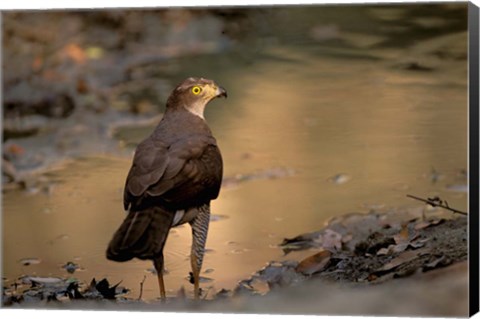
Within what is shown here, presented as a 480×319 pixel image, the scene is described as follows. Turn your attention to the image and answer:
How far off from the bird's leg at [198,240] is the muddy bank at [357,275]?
69 millimetres

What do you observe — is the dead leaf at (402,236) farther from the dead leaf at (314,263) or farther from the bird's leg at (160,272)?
the bird's leg at (160,272)

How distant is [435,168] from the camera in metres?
4.81

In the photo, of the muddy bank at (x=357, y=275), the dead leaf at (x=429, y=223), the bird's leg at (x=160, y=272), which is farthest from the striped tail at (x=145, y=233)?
the dead leaf at (x=429, y=223)

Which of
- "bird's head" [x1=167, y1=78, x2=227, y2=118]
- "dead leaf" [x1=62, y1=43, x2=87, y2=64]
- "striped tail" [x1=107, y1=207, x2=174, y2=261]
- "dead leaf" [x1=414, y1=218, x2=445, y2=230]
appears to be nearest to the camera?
"striped tail" [x1=107, y1=207, x2=174, y2=261]

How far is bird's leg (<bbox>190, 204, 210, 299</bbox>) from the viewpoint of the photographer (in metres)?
4.88

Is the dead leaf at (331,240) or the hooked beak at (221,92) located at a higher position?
the hooked beak at (221,92)

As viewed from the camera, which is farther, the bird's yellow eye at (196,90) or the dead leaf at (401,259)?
the bird's yellow eye at (196,90)

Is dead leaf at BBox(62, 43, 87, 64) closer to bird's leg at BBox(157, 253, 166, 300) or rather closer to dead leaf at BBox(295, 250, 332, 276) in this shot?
bird's leg at BBox(157, 253, 166, 300)

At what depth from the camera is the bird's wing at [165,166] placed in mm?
4727

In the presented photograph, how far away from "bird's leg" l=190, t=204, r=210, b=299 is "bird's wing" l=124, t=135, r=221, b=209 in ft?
0.54

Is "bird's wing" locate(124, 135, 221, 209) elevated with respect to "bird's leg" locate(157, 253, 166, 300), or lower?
elevated

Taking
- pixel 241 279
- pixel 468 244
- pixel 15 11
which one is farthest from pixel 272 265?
pixel 15 11

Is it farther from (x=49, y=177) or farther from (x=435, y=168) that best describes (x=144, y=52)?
(x=435, y=168)

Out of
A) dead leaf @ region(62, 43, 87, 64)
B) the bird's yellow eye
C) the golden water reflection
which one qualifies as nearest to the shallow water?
the golden water reflection
